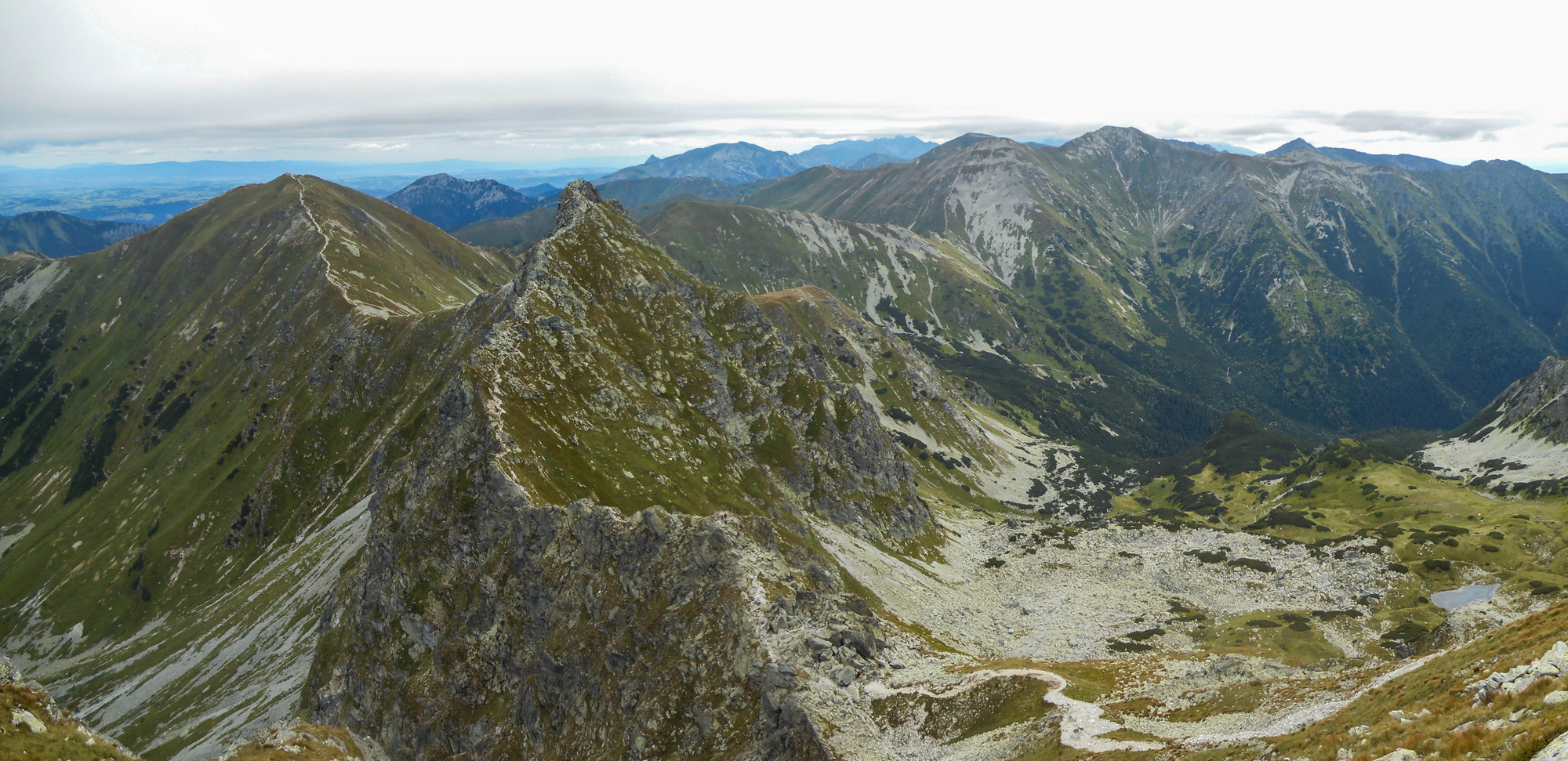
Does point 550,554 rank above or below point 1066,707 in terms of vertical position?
below

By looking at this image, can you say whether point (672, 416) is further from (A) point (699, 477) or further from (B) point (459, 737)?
(B) point (459, 737)

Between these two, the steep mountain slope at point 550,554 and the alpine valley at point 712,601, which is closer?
the alpine valley at point 712,601

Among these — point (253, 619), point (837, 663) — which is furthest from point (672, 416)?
point (253, 619)

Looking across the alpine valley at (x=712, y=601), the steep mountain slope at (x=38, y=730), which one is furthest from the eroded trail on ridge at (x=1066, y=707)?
the steep mountain slope at (x=38, y=730)

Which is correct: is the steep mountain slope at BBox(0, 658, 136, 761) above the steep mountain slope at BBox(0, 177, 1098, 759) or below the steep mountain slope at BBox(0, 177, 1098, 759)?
above

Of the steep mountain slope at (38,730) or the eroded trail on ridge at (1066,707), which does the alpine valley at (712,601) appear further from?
the eroded trail on ridge at (1066,707)

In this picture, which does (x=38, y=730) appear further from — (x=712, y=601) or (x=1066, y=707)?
(x=1066, y=707)

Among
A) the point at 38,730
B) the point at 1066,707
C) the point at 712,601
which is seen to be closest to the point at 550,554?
the point at 712,601

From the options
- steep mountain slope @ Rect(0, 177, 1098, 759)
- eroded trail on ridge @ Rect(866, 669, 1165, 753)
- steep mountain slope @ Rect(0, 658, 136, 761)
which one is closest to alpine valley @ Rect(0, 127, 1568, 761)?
steep mountain slope @ Rect(0, 658, 136, 761)

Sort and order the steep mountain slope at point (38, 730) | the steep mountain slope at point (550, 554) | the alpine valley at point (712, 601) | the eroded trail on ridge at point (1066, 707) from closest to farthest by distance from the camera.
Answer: the steep mountain slope at point (38, 730) < the eroded trail on ridge at point (1066, 707) < the alpine valley at point (712, 601) < the steep mountain slope at point (550, 554)

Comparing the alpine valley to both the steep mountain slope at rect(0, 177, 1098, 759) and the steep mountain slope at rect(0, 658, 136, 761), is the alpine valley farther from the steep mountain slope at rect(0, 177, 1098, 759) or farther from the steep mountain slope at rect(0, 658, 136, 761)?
the steep mountain slope at rect(0, 177, 1098, 759)

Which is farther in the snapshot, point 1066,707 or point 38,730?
point 1066,707
